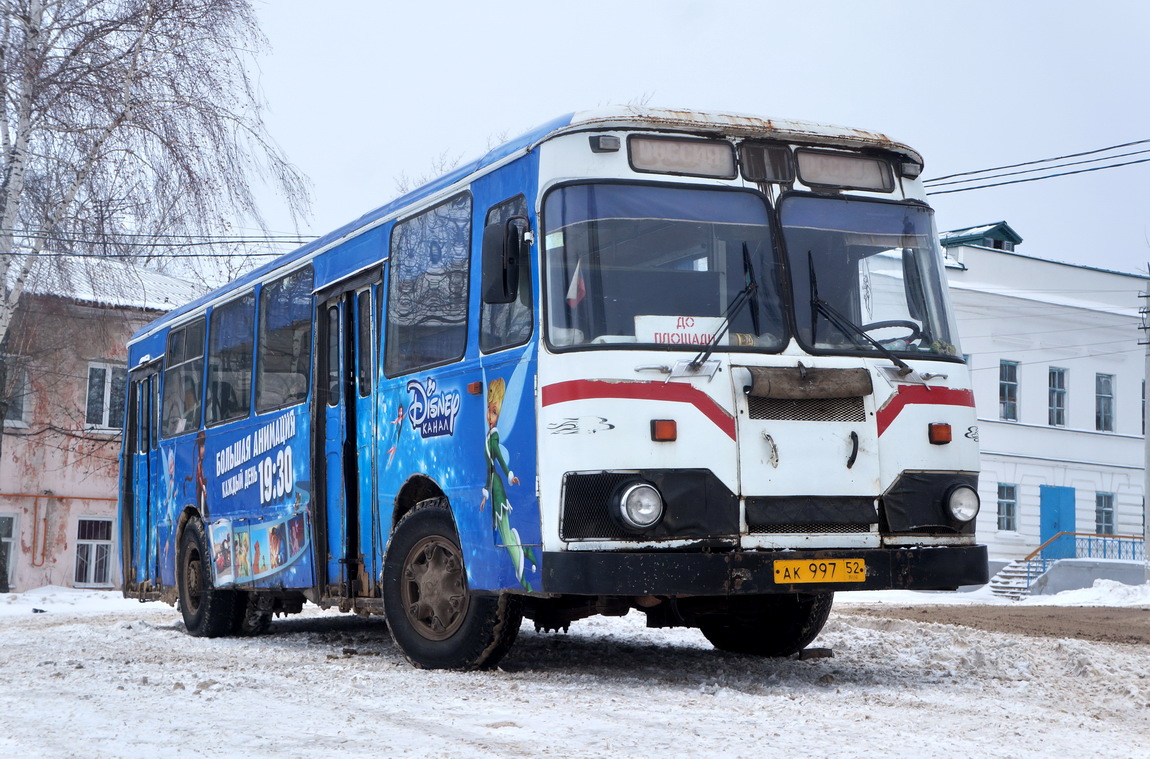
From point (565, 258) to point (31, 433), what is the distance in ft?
93.8

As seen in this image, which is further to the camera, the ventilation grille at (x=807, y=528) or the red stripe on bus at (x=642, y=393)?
the ventilation grille at (x=807, y=528)

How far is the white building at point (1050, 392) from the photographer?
37844 mm

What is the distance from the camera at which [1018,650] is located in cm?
1003

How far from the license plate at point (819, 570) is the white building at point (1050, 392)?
29854mm

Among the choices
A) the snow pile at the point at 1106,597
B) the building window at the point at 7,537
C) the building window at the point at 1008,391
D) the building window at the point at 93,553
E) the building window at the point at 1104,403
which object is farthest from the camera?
the building window at the point at 1104,403

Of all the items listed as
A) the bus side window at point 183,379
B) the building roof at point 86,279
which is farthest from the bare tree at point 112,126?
the bus side window at point 183,379

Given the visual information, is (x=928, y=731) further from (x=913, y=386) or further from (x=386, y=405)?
(x=386, y=405)

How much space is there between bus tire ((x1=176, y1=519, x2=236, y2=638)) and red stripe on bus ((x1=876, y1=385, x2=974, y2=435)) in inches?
284

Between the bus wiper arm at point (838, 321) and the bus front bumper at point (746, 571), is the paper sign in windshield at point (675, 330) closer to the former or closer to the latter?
the bus wiper arm at point (838, 321)

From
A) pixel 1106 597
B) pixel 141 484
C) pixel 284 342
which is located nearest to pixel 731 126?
pixel 284 342

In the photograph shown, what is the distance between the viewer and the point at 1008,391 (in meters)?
38.7

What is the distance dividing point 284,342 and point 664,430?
193 inches

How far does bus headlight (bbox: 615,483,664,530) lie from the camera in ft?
24.2

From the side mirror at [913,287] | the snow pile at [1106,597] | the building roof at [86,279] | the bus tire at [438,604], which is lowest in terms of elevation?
the snow pile at [1106,597]
